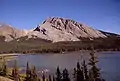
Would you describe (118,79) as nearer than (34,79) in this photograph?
No

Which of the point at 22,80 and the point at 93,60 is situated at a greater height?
the point at 93,60

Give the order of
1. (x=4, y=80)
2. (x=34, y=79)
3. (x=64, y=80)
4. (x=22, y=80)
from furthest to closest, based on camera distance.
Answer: (x=22, y=80), (x=64, y=80), (x=34, y=79), (x=4, y=80)

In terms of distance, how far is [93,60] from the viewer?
45969 millimetres

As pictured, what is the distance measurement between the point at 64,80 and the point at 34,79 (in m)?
11.4

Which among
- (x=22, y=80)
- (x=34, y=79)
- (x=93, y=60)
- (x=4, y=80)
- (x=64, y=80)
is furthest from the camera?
(x=22, y=80)

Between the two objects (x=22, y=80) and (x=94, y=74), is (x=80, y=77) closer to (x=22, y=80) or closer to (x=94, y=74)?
(x=22, y=80)

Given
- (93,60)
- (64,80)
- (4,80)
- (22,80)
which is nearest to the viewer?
(93,60)

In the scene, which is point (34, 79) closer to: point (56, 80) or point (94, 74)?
point (56, 80)

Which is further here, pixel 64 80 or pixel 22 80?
pixel 22 80

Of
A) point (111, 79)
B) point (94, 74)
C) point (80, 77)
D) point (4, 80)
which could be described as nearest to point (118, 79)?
point (111, 79)

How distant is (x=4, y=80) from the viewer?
1949 inches

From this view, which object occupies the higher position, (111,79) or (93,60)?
(93,60)

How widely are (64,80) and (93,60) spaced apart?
35.5 metres

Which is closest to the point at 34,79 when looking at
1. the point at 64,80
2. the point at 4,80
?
the point at 64,80
